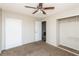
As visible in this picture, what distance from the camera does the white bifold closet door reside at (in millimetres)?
3760

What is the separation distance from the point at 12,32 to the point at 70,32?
10.8 feet

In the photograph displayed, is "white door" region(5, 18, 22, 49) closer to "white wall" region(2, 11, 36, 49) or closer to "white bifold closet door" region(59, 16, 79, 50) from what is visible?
"white wall" region(2, 11, 36, 49)

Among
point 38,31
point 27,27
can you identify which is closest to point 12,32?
point 27,27

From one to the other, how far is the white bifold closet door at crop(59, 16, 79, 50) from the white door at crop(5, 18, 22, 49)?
2670 mm

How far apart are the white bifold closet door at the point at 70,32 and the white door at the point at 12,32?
2.67 meters

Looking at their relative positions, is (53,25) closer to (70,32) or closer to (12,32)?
(70,32)

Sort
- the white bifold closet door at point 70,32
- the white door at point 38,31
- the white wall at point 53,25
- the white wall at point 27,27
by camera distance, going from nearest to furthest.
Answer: the white bifold closet door at point 70,32 → the white wall at point 53,25 → the white wall at point 27,27 → the white door at point 38,31

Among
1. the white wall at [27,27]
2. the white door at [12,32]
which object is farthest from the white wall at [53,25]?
the white door at [12,32]

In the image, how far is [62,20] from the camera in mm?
4664

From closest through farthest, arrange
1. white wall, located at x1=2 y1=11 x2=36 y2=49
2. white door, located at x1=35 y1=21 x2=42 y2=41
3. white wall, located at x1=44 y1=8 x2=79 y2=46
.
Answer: white wall, located at x1=44 y1=8 x2=79 y2=46, white wall, located at x1=2 y1=11 x2=36 y2=49, white door, located at x1=35 y1=21 x2=42 y2=41

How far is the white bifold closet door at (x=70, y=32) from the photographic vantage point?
3760mm

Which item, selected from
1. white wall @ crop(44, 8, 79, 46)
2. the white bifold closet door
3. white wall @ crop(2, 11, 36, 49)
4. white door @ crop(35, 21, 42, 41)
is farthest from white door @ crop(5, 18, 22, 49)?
the white bifold closet door

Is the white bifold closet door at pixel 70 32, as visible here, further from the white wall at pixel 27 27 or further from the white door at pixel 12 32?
the white door at pixel 12 32

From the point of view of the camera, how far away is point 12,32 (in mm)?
4469
